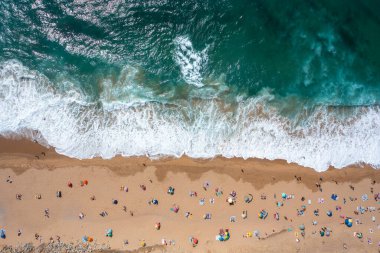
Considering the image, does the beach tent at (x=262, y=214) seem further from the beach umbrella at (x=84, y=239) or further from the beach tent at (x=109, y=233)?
the beach umbrella at (x=84, y=239)

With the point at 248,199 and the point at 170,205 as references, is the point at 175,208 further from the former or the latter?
the point at 248,199

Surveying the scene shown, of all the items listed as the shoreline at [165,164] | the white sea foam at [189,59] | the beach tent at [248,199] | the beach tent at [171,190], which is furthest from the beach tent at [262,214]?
the white sea foam at [189,59]

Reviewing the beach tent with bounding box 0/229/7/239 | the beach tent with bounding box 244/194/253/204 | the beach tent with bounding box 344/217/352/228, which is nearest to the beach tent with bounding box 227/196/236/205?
the beach tent with bounding box 244/194/253/204

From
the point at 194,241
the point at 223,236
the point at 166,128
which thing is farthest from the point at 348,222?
the point at 166,128

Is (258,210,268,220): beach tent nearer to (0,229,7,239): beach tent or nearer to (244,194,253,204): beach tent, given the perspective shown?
(244,194,253,204): beach tent

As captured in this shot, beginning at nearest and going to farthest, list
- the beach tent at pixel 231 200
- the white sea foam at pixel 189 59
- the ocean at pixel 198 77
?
the beach tent at pixel 231 200, the ocean at pixel 198 77, the white sea foam at pixel 189 59

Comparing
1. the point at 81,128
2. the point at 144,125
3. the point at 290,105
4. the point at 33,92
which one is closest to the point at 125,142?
the point at 144,125

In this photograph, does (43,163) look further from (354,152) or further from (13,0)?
(354,152)
